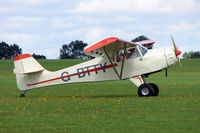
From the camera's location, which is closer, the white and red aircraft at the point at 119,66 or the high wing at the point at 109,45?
the high wing at the point at 109,45

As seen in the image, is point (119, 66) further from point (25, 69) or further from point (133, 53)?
point (25, 69)

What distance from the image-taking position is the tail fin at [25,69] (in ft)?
64.1

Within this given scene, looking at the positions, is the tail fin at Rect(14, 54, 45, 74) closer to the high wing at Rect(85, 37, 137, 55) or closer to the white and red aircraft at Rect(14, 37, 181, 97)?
the white and red aircraft at Rect(14, 37, 181, 97)

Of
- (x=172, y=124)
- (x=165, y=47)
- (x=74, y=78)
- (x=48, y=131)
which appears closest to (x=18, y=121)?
(x=48, y=131)

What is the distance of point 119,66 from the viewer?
18.6m

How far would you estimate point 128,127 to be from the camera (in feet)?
33.7

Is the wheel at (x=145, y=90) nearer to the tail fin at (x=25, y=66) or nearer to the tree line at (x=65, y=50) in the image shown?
Answer: the tail fin at (x=25, y=66)

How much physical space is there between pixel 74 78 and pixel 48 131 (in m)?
9.26

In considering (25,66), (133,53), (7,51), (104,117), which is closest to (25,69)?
(25,66)

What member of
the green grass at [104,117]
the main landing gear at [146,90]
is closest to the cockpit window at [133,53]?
the main landing gear at [146,90]

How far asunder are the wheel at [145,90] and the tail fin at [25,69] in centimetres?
497

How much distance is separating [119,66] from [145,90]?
64.4 inches

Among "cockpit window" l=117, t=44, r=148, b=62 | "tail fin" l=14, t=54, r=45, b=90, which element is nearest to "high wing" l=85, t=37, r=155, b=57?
"cockpit window" l=117, t=44, r=148, b=62

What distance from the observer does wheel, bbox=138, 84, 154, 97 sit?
17984 mm
